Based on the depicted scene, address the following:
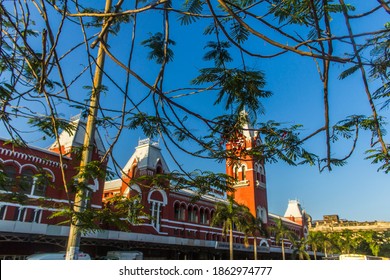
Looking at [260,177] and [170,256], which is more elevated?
[260,177]

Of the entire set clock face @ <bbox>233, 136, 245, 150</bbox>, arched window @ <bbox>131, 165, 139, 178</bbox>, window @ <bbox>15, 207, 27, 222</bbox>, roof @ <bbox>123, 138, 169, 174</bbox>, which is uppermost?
roof @ <bbox>123, 138, 169, 174</bbox>

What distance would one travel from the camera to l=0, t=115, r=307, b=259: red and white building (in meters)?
12.8

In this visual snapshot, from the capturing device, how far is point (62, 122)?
2.55 meters

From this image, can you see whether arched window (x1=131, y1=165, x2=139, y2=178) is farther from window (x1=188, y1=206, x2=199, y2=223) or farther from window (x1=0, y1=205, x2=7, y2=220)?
window (x1=0, y1=205, x2=7, y2=220)

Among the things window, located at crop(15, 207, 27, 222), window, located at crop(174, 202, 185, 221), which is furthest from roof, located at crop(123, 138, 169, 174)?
window, located at crop(15, 207, 27, 222)

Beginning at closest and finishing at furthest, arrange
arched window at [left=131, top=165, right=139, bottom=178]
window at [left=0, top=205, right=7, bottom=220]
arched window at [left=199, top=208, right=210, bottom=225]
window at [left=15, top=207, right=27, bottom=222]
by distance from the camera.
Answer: window at [left=0, top=205, right=7, bottom=220] → window at [left=15, top=207, right=27, bottom=222] → arched window at [left=131, top=165, right=139, bottom=178] → arched window at [left=199, top=208, right=210, bottom=225]

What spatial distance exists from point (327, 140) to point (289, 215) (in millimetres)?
46509

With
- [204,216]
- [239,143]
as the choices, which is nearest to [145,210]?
[204,216]

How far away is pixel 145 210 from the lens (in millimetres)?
19000

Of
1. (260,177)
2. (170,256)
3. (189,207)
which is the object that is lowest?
(170,256)

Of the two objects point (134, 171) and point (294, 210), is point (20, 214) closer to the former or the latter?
point (134, 171)

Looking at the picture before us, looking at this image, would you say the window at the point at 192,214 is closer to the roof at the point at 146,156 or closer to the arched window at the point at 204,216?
the arched window at the point at 204,216

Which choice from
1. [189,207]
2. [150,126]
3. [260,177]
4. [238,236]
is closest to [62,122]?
[150,126]
